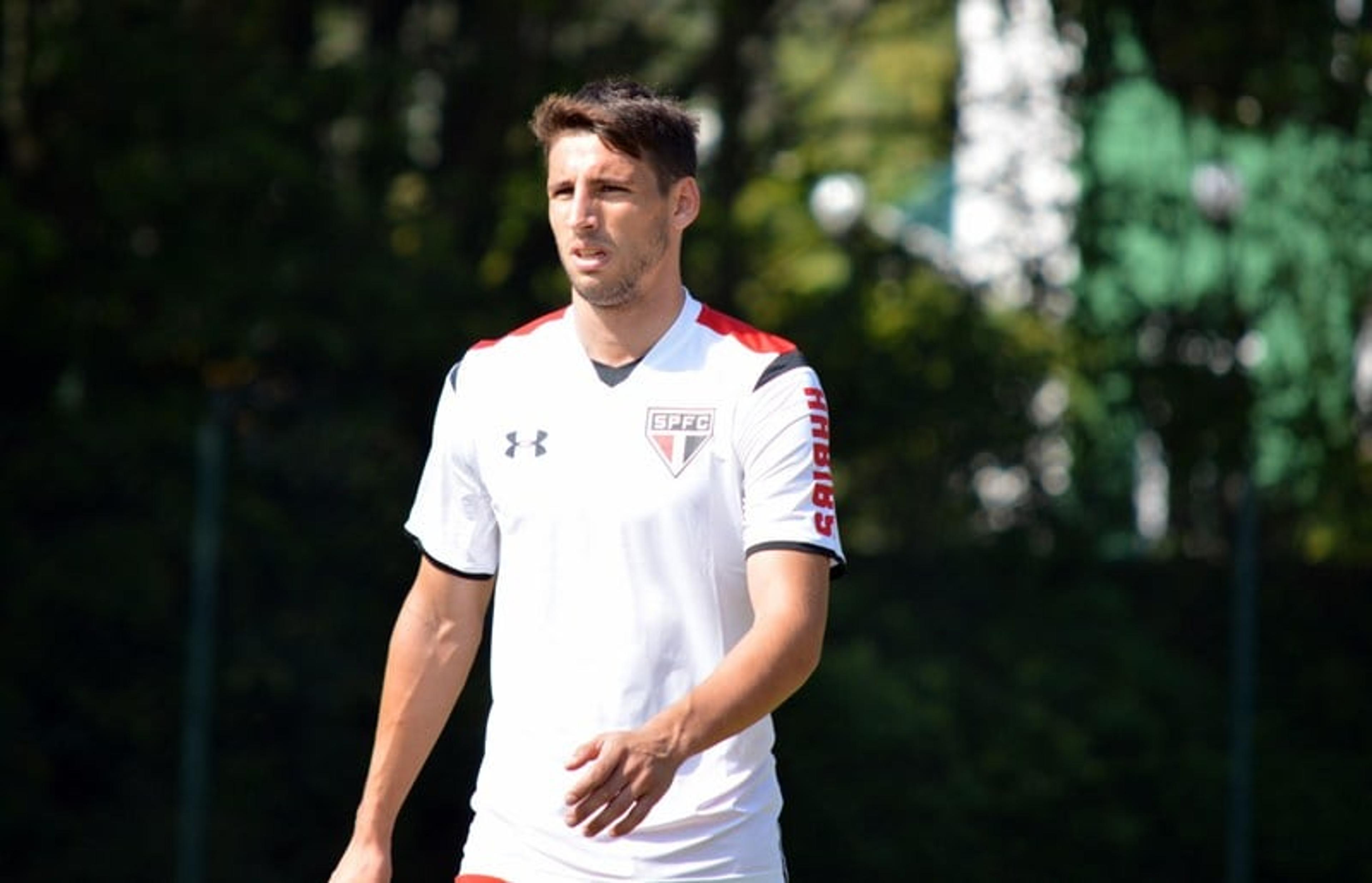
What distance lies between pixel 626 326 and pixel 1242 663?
8378 millimetres

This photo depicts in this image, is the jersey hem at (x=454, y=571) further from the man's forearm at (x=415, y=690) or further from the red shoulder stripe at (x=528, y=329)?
the red shoulder stripe at (x=528, y=329)

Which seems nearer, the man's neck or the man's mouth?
the man's mouth

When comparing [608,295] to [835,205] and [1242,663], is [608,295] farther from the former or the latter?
[835,205]

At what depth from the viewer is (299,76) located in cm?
1134

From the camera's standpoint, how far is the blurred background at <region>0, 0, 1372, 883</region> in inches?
420

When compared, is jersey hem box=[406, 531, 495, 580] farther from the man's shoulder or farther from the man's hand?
the man's hand

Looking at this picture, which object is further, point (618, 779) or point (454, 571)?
point (454, 571)

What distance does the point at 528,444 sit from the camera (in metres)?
4.36

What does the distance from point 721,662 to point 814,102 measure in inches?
375

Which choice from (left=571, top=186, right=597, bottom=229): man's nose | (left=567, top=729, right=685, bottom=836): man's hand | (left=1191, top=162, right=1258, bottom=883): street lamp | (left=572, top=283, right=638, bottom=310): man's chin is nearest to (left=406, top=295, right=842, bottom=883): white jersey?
(left=572, top=283, right=638, bottom=310): man's chin

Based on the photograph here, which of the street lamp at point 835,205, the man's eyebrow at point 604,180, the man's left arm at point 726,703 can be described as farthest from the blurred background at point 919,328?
the man's left arm at point 726,703

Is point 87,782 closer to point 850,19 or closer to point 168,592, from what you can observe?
point 168,592

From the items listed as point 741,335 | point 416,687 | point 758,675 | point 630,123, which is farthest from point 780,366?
point 416,687

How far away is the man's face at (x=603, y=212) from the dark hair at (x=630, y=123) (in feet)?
0.05
